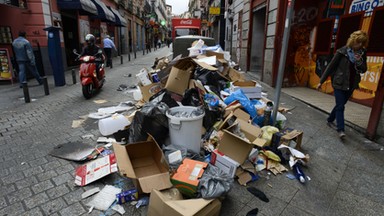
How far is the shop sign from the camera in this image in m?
5.00

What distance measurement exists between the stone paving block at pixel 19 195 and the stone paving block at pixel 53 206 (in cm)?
28

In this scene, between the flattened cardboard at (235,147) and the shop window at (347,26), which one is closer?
the flattened cardboard at (235,147)

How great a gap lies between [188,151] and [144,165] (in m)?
0.55

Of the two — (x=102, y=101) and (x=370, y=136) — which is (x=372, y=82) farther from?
(x=102, y=101)

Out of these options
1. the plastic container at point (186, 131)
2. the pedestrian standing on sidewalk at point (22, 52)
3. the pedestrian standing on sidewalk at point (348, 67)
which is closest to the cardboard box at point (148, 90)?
the plastic container at point (186, 131)

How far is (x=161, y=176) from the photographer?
236 centimetres

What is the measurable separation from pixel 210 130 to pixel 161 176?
4.63 feet

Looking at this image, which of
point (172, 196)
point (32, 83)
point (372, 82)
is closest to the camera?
point (172, 196)

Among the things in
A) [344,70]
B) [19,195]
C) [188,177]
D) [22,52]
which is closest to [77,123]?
[19,195]

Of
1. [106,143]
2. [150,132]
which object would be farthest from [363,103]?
[106,143]

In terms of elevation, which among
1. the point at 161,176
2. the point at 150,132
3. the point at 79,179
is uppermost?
the point at 150,132

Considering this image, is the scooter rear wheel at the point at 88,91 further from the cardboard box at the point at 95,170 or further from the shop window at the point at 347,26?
the shop window at the point at 347,26

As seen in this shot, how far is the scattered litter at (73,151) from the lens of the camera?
311 centimetres

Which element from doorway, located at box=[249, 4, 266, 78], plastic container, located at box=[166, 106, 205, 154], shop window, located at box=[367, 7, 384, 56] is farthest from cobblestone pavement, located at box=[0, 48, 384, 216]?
doorway, located at box=[249, 4, 266, 78]
